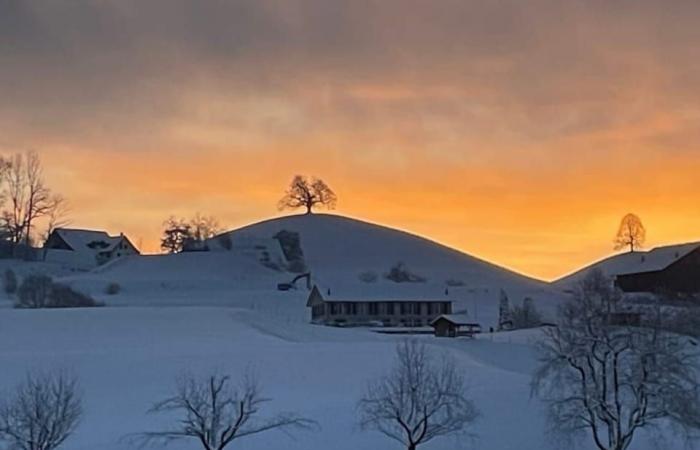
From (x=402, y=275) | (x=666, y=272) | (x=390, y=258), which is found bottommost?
(x=666, y=272)

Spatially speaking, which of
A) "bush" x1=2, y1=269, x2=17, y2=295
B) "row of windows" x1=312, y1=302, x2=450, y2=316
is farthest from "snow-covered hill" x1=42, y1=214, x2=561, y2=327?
"bush" x1=2, y1=269, x2=17, y2=295

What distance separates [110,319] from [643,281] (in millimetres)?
58511

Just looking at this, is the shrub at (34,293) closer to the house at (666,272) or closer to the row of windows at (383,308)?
the row of windows at (383,308)

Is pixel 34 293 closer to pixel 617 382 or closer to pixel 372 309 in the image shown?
pixel 372 309

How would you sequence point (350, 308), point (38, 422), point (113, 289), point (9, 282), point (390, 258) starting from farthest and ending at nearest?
point (390, 258), point (113, 289), point (9, 282), point (350, 308), point (38, 422)

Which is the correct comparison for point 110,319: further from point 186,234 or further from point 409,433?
point 186,234

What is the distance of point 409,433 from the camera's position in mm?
40344

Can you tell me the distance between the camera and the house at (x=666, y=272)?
99.8 meters

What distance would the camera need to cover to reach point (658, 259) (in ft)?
350

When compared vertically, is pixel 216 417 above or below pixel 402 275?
below

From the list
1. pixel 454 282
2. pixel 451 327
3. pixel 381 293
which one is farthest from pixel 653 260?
pixel 454 282

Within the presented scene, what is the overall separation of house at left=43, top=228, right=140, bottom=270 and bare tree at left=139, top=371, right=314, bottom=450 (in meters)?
90.5

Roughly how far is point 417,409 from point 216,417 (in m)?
8.43

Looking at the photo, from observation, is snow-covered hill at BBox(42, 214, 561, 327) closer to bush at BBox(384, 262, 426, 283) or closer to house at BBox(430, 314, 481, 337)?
bush at BBox(384, 262, 426, 283)
